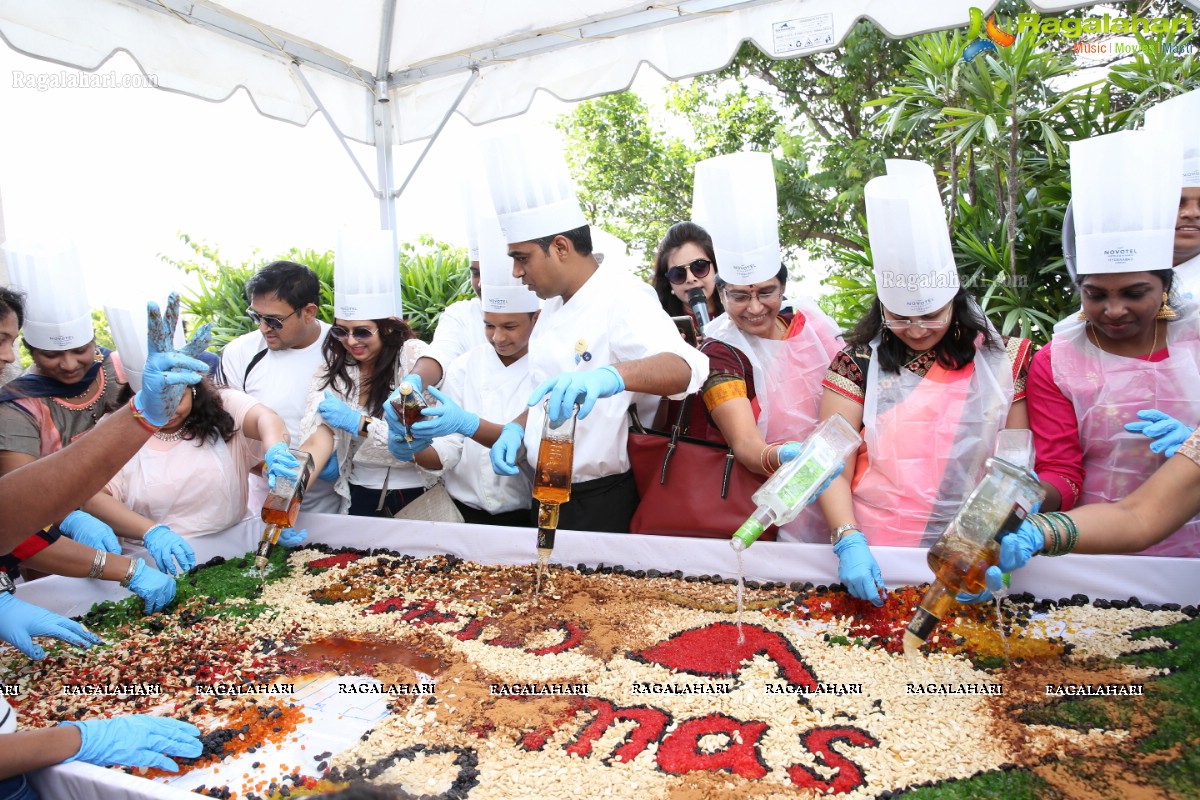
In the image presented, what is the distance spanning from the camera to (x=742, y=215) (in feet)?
9.39

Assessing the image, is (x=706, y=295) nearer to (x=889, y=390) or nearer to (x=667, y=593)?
(x=889, y=390)

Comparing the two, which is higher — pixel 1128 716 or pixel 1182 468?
pixel 1182 468

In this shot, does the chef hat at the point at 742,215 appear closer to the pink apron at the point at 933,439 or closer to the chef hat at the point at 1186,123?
the pink apron at the point at 933,439

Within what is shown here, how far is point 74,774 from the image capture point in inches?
63.2

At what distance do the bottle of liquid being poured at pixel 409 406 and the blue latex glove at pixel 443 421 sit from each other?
0.03m

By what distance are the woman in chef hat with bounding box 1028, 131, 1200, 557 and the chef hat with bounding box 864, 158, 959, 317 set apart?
353mm

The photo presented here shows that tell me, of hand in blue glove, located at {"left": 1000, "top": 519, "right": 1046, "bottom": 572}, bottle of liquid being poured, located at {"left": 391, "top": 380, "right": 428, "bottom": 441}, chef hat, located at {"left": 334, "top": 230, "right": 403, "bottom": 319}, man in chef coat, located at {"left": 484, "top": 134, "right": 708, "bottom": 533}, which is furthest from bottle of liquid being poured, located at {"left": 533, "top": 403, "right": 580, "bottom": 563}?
chef hat, located at {"left": 334, "top": 230, "right": 403, "bottom": 319}

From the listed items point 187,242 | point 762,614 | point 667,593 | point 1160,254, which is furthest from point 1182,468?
point 187,242

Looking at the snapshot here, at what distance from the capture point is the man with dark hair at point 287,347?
3.41 m

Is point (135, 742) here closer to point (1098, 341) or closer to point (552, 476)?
point (552, 476)

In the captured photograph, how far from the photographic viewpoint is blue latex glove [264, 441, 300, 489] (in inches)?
101

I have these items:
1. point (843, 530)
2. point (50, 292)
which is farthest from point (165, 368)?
point (843, 530)

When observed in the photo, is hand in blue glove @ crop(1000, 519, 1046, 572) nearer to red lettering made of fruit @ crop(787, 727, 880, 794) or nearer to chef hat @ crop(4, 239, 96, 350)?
red lettering made of fruit @ crop(787, 727, 880, 794)

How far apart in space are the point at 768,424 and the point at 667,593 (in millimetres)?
714
